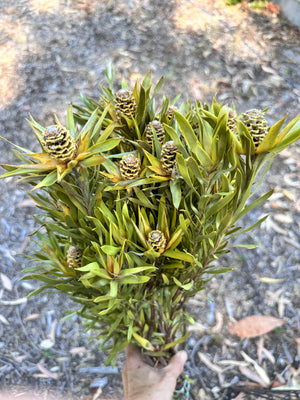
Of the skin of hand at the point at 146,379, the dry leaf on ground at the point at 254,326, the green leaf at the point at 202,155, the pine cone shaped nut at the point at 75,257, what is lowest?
the dry leaf on ground at the point at 254,326

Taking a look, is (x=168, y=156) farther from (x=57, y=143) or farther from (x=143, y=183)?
(x=57, y=143)

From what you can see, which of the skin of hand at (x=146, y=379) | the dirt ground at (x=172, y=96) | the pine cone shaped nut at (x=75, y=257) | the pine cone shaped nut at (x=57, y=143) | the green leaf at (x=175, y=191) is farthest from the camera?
the dirt ground at (x=172, y=96)

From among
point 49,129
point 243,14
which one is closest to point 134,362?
point 49,129

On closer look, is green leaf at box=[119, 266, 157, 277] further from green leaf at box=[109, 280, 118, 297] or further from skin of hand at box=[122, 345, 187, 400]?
skin of hand at box=[122, 345, 187, 400]

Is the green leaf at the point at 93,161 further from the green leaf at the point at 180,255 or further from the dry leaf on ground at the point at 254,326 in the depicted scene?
the dry leaf on ground at the point at 254,326

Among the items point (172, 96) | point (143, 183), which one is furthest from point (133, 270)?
point (172, 96)

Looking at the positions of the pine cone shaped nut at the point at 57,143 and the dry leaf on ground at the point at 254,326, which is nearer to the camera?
the pine cone shaped nut at the point at 57,143

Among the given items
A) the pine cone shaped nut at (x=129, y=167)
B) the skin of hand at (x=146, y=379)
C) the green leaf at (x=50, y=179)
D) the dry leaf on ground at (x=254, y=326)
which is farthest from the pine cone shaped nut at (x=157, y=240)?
the dry leaf on ground at (x=254, y=326)

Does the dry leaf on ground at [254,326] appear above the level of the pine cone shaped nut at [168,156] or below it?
below
